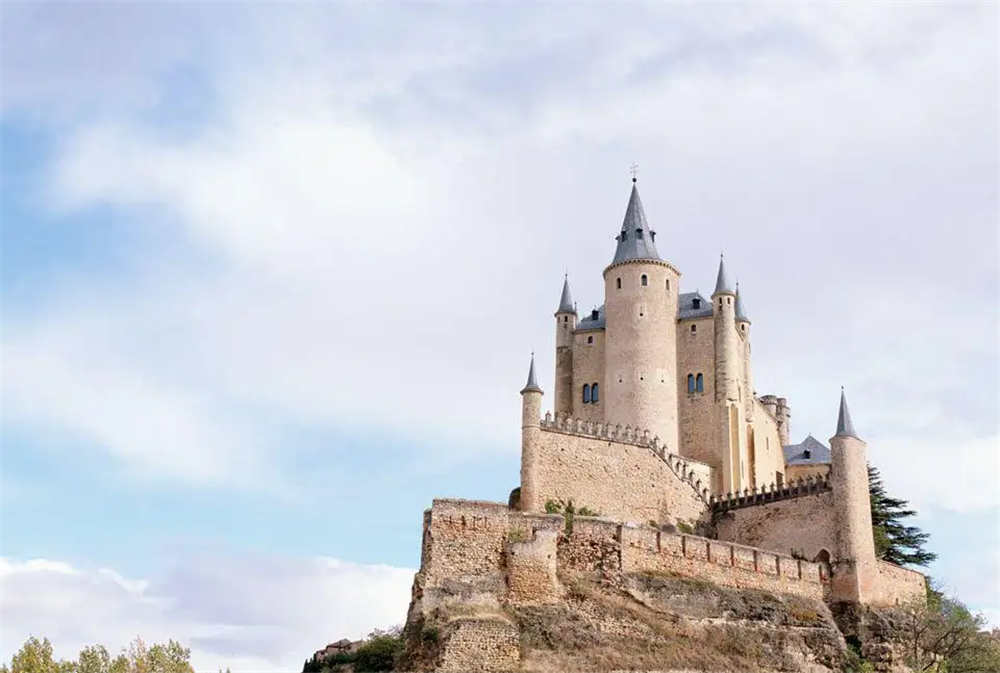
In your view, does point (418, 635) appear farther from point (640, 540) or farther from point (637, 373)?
point (637, 373)

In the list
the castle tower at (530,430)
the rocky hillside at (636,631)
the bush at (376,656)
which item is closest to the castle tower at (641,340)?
the castle tower at (530,430)

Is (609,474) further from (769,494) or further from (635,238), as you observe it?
(635,238)

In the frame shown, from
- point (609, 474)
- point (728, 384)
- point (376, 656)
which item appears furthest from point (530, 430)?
point (728, 384)

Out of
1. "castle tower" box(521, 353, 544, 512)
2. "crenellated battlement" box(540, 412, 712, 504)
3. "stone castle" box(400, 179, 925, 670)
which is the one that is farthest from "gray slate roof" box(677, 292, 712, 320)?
"castle tower" box(521, 353, 544, 512)

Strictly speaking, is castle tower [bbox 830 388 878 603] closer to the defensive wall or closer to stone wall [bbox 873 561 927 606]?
stone wall [bbox 873 561 927 606]

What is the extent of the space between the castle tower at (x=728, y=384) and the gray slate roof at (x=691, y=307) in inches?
21.2

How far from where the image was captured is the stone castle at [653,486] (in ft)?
156

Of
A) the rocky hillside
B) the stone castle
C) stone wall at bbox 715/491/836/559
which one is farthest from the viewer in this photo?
stone wall at bbox 715/491/836/559

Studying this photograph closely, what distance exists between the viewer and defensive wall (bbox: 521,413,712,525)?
190 ft

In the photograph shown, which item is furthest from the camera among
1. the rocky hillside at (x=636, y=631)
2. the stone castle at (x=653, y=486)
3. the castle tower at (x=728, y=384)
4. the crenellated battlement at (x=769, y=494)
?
the castle tower at (x=728, y=384)

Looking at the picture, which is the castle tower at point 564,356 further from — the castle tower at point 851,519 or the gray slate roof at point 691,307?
the castle tower at point 851,519

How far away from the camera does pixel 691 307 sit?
236 feet

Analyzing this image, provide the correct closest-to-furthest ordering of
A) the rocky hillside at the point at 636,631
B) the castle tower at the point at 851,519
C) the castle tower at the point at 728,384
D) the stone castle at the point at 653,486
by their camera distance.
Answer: the rocky hillside at the point at 636,631 → the stone castle at the point at 653,486 → the castle tower at the point at 851,519 → the castle tower at the point at 728,384

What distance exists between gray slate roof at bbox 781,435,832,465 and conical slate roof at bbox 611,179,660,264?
47.6 feet
